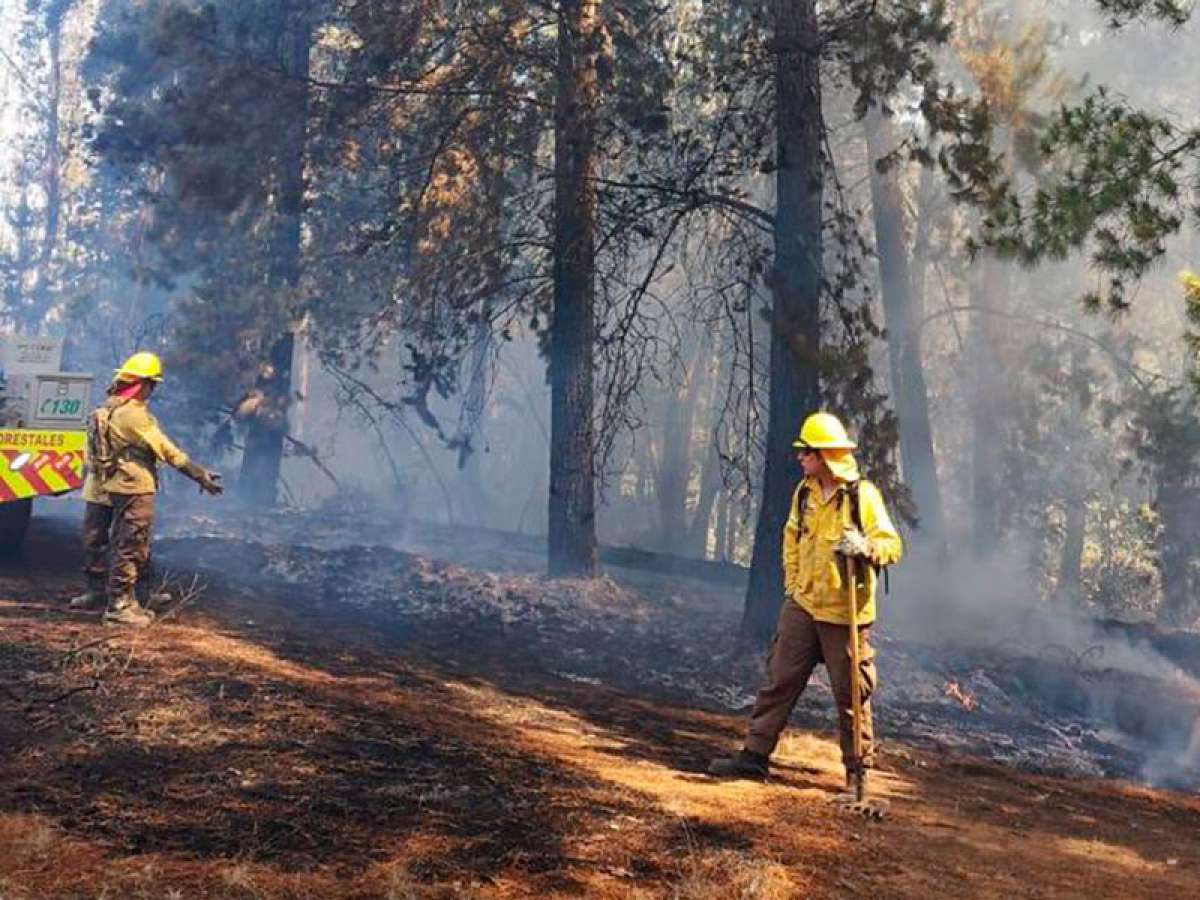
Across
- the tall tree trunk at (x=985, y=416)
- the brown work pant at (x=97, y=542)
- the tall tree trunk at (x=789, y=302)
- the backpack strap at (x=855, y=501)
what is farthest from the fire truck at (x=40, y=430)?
the tall tree trunk at (x=985, y=416)

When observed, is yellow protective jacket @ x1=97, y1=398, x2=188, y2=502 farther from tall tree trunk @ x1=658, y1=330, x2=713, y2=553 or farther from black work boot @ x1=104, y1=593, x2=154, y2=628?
tall tree trunk @ x1=658, y1=330, x2=713, y2=553

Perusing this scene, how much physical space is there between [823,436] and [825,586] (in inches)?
32.7

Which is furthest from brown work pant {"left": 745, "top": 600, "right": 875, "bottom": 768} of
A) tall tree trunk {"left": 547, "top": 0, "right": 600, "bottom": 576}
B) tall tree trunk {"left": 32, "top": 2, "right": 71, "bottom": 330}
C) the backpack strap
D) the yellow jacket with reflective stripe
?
tall tree trunk {"left": 32, "top": 2, "right": 71, "bottom": 330}

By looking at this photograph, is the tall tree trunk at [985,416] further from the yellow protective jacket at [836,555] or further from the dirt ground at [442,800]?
the yellow protective jacket at [836,555]

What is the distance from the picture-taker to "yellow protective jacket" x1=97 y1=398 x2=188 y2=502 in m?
9.08

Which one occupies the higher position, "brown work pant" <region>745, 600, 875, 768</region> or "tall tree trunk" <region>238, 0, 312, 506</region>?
"tall tree trunk" <region>238, 0, 312, 506</region>

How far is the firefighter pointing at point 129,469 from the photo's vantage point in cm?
908

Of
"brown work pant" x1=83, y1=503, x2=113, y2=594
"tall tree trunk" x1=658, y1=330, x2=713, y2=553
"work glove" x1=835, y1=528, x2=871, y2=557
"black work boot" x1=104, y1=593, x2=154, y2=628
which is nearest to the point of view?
"work glove" x1=835, y1=528, x2=871, y2=557

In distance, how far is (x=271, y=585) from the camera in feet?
43.4

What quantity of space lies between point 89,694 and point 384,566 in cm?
763

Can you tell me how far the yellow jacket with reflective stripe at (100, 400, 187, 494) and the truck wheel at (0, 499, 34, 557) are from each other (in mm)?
2936

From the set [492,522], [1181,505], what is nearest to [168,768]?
[1181,505]

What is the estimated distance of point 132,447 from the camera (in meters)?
9.15

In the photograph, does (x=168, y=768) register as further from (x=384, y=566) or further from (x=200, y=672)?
(x=384, y=566)
